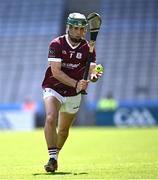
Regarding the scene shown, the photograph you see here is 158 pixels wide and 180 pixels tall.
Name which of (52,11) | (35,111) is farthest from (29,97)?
(52,11)

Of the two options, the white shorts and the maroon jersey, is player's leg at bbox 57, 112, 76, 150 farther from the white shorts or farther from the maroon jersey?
the maroon jersey

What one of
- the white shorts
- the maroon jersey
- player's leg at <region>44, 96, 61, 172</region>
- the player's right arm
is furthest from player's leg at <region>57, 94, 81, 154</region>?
player's leg at <region>44, 96, 61, 172</region>

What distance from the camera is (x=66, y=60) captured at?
9.74m

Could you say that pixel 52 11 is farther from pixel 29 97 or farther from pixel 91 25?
pixel 91 25

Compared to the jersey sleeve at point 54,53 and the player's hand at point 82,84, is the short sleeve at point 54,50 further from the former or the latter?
the player's hand at point 82,84

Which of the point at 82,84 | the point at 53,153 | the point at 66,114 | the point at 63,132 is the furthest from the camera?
the point at 63,132

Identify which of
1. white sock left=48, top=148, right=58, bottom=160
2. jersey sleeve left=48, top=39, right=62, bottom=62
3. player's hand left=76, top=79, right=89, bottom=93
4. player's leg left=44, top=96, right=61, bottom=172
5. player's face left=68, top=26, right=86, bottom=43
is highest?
player's face left=68, top=26, right=86, bottom=43

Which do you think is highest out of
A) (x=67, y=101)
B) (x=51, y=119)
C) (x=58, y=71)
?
(x=58, y=71)

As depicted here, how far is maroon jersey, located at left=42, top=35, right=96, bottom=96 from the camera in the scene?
31.6 feet

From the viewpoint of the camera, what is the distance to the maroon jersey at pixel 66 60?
9.62 m

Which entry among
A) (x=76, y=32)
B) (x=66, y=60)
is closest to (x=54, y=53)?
(x=66, y=60)

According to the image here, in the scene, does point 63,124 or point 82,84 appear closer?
point 82,84

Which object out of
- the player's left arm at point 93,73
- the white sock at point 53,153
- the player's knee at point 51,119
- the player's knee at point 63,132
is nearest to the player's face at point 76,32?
the player's left arm at point 93,73

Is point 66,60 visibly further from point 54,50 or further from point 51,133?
point 51,133
